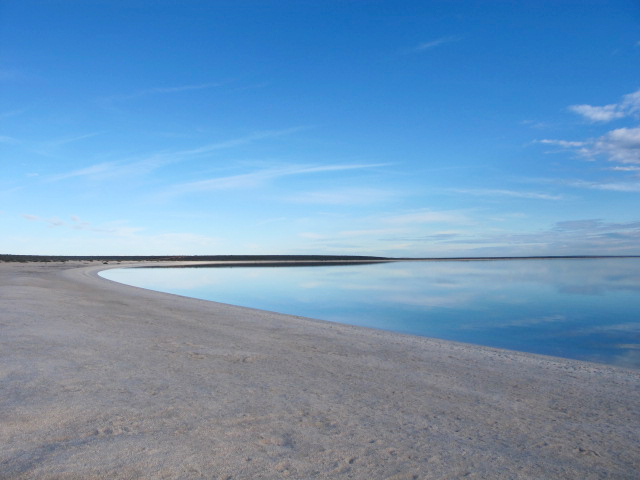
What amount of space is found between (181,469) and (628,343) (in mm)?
12299

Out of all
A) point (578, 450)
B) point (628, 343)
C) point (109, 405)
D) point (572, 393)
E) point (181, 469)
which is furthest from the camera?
point (628, 343)

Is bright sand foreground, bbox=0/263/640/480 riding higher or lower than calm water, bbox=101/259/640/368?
higher

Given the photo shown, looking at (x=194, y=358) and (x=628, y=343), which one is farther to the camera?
(x=628, y=343)

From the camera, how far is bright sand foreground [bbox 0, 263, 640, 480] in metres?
4.02

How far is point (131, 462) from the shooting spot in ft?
13.0

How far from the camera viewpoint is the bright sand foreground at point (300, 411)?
402 cm

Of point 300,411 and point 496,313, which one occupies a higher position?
point 300,411

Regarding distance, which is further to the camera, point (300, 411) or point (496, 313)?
point (496, 313)

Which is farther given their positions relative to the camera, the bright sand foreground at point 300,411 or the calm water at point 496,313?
the calm water at point 496,313

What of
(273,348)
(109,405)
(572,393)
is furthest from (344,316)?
(109,405)

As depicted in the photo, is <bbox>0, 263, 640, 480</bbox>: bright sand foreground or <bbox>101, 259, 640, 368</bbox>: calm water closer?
<bbox>0, 263, 640, 480</bbox>: bright sand foreground

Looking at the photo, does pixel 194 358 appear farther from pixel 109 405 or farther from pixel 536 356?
pixel 536 356

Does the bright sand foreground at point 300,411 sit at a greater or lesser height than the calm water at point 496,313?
greater

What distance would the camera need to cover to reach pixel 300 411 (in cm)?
533
